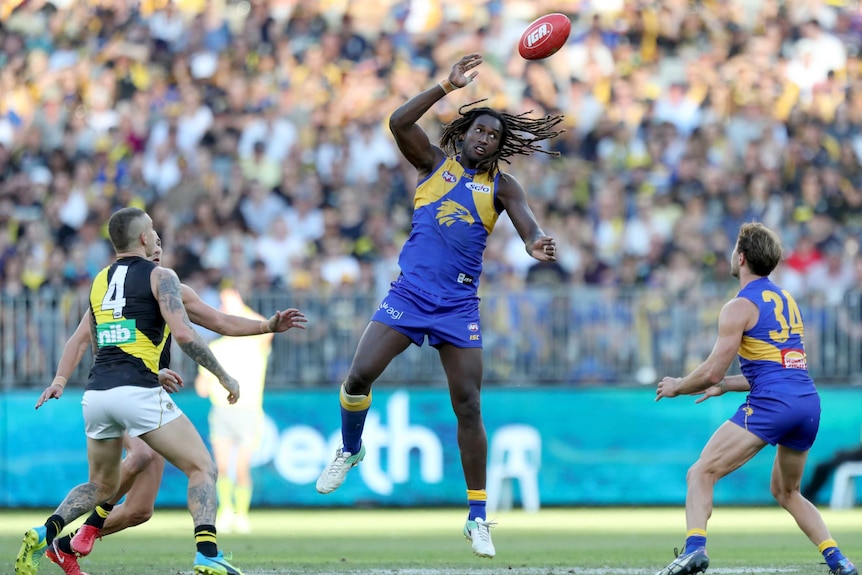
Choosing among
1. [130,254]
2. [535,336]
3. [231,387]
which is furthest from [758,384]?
[535,336]

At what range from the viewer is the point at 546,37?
372 inches

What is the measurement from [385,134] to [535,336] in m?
4.39

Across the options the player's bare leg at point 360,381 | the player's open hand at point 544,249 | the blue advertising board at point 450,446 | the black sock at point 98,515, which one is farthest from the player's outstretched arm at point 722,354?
the blue advertising board at point 450,446

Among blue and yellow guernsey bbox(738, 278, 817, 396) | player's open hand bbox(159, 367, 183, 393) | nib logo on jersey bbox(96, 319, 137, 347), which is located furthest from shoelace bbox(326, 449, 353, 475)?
blue and yellow guernsey bbox(738, 278, 817, 396)

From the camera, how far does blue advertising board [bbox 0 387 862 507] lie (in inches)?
658

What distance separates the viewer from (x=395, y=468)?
1681cm

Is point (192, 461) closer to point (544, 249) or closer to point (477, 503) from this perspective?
point (477, 503)

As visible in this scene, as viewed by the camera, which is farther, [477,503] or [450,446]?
[450,446]

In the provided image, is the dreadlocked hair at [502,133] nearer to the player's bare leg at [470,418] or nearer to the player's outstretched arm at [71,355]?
the player's bare leg at [470,418]

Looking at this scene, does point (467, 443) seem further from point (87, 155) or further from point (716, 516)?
point (87, 155)

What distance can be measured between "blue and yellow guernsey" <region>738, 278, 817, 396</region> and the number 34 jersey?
3.68 metres

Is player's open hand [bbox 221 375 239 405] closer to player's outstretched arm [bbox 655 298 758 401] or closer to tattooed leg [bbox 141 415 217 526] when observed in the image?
tattooed leg [bbox 141 415 217 526]

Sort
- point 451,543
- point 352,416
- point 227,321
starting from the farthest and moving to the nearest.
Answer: point 451,543
point 352,416
point 227,321

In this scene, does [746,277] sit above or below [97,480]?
above
